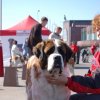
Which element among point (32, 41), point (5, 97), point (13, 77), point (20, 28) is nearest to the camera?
point (32, 41)

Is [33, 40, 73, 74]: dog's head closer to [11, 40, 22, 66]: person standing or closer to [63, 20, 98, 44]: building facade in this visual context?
[11, 40, 22, 66]: person standing

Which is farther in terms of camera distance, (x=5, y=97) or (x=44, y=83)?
(x=5, y=97)

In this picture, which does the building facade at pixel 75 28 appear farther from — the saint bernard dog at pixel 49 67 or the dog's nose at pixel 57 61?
the dog's nose at pixel 57 61

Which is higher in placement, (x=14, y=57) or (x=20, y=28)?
(x=20, y=28)

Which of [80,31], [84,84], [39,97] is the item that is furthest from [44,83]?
[80,31]

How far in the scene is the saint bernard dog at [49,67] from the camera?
12.6ft

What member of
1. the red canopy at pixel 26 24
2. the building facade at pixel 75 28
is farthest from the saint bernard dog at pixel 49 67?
the building facade at pixel 75 28

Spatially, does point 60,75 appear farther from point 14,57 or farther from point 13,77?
point 14,57

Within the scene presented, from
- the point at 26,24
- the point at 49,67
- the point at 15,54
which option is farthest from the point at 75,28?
the point at 49,67

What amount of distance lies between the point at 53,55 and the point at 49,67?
0.43ft

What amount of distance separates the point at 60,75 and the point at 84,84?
346 millimetres

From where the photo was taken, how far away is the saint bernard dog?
3852 millimetres

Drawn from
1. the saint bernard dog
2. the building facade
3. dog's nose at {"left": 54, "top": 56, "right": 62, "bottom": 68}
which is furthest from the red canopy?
the building facade

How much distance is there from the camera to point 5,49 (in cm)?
1867
